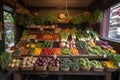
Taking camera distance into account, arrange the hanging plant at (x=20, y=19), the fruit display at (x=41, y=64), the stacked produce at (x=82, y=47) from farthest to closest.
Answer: the hanging plant at (x=20, y=19) → the stacked produce at (x=82, y=47) → the fruit display at (x=41, y=64)

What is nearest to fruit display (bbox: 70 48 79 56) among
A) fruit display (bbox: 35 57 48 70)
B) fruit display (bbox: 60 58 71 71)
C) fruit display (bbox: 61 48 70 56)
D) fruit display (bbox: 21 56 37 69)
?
fruit display (bbox: 61 48 70 56)

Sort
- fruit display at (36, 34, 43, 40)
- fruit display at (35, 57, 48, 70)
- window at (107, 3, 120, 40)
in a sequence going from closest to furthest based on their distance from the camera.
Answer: fruit display at (35, 57, 48, 70)
window at (107, 3, 120, 40)
fruit display at (36, 34, 43, 40)

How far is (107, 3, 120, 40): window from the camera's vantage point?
4450 mm

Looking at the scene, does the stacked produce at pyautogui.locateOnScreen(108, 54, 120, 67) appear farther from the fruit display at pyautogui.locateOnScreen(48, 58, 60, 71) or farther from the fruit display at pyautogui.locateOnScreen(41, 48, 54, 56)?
the fruit display at pyautogui.locateOnScreen(41, 48, 54, 56)

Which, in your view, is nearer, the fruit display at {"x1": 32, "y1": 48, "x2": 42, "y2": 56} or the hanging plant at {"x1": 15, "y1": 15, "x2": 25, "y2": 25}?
the fruit display at {"x1": 32, "y1": 48, "x2": 42, "y2": 56}

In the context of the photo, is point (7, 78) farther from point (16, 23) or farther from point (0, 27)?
point (16, 23)

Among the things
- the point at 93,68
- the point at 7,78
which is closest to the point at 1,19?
the point at 7,78

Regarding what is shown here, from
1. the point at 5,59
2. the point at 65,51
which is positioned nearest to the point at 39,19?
the point at 65,51

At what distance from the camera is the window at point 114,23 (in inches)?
175

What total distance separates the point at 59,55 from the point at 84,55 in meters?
0.59

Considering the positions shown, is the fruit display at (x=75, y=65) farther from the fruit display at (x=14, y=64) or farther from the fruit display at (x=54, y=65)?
the fruit display at (x=14, y=64)

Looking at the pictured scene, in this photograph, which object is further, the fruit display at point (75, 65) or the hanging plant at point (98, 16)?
the hanging plant at point (98, 16)

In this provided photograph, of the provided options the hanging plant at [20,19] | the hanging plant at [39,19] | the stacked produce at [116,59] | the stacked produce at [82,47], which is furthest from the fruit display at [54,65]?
the hanging plant at [20,19]

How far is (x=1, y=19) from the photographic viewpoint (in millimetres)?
3992
